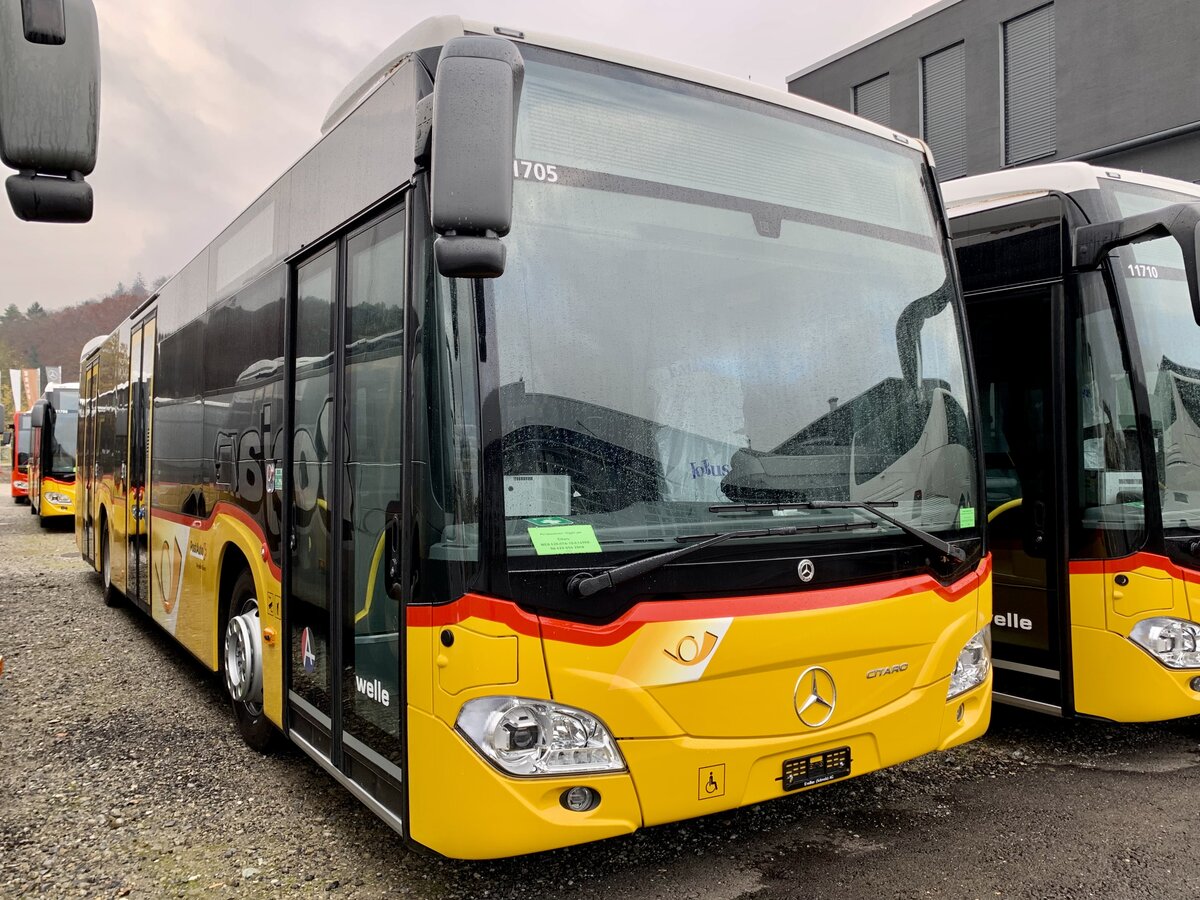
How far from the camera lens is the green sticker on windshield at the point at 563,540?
9.43 feet

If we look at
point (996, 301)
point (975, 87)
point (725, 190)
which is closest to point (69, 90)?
point (725, 190)

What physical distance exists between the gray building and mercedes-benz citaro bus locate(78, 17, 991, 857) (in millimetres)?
14500

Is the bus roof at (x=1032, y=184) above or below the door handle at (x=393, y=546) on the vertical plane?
above

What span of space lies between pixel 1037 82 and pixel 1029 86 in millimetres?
166

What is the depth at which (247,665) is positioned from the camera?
4.75 meters

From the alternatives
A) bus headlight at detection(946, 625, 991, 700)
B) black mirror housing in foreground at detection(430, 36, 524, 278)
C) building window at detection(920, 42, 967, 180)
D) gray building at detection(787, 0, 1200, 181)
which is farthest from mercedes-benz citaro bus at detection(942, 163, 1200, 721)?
building window at detection(920, 42, 967, 180)

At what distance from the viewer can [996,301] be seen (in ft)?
17.3

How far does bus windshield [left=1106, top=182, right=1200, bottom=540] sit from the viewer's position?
4609mm

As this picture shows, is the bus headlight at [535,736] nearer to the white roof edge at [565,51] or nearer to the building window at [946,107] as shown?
the white roof edge at [565,51]

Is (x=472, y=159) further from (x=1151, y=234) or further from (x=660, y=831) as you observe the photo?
(x=1151, y=234)

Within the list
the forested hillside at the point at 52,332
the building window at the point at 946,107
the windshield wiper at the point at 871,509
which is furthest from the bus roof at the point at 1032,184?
the forested hillside at the point at 52,332

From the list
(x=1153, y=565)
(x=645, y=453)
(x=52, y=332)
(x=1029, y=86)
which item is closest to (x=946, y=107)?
(x=1029, y=86)

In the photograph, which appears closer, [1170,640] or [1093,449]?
[1170,640]

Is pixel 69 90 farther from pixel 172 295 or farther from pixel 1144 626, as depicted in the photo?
pixel 172 295
